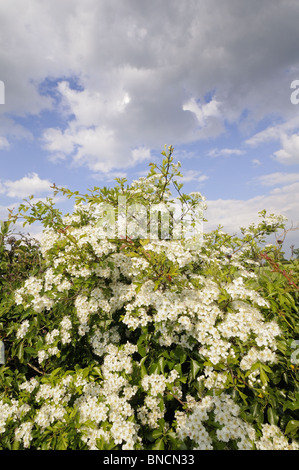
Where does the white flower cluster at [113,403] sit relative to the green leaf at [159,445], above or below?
above

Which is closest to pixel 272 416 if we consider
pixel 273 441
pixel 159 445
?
pixel 273 441

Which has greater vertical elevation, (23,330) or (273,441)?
(23,330)

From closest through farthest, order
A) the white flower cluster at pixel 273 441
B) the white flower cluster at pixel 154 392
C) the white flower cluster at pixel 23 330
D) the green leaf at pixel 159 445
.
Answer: the white flower cluster at pixel 273 441
the green leaf at pixel 159 445
the white flower cluster at pixel 154 392
the white flower cluster at pixel 23 330

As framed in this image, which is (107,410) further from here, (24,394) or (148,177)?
(148,177)

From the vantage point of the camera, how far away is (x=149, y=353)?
105 inches

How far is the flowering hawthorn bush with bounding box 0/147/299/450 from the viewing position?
6.93ft

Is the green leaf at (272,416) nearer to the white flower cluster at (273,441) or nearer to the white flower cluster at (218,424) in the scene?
the white flower cluster at (273,441)

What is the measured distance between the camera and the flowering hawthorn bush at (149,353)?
211 cm

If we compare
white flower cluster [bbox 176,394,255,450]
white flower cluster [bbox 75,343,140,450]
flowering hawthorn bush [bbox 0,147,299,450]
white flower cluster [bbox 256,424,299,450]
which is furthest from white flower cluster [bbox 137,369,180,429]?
white flower cluster [bbox 256,424,299,450]

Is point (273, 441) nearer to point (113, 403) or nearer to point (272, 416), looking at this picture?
point (272, 416)

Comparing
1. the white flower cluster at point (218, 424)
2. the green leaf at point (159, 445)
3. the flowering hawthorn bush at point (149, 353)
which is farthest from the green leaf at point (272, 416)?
the green leaf at point (159, 445)

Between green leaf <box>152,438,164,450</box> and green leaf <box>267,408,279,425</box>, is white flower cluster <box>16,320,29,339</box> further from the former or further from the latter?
green leaf <box>267,408,279,425</box>

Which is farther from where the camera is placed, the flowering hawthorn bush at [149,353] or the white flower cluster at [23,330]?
the white flower cluster at [23,330]

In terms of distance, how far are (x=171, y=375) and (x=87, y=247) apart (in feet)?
5.44
